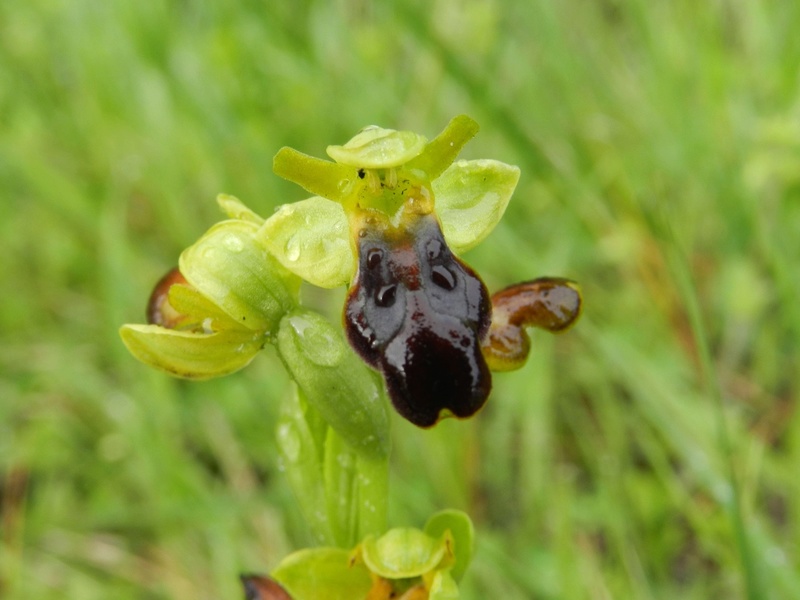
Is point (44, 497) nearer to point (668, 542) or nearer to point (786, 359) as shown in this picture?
point (668, 542)

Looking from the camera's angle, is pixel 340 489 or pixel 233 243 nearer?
pixel 233 243

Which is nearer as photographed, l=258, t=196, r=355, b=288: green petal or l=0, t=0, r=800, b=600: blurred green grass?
l=258, t=196, r=355, b=288: green petal

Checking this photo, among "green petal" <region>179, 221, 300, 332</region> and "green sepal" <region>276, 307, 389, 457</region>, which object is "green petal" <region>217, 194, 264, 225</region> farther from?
"green sepal" <region>276, 307, 389, 457</region>

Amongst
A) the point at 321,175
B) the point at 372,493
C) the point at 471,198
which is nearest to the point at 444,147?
the point at 471,198

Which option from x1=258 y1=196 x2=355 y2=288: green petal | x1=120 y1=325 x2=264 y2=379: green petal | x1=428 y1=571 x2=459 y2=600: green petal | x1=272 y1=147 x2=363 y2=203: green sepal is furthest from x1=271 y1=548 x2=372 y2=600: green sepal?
x1=272 y1=147 x2=363 y2=203: green sepal

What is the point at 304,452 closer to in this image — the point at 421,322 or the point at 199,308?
the point at 199,308

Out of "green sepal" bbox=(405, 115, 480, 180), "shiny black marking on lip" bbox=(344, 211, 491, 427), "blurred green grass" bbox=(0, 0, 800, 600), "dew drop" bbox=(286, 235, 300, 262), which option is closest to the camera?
"shiny black marking on lip" bbox=(344, 211, 491, 427)

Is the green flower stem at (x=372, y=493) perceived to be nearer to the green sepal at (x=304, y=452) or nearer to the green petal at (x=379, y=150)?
the green sepal at (x=304, y=452)
